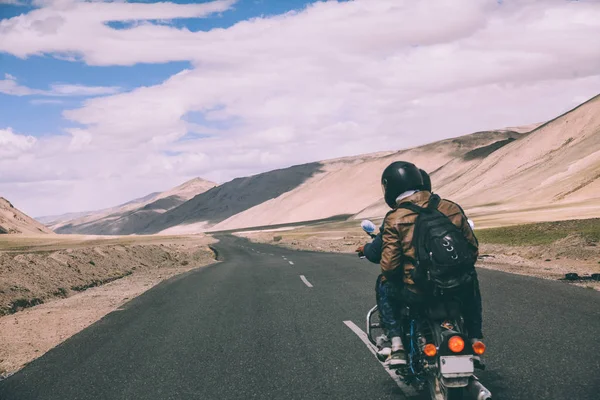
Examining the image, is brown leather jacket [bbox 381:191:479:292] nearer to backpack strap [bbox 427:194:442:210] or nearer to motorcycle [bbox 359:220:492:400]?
backpack strap [bbox 427:194:442:210]

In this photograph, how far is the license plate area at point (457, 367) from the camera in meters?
4.52

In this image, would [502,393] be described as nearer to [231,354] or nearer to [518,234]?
[231,354]

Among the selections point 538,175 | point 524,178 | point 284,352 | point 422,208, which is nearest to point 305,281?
point 284,352

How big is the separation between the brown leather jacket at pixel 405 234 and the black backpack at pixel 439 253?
0.09 meters

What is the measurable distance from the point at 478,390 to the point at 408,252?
128cm

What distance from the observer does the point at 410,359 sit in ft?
17.6

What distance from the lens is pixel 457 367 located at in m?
4.52

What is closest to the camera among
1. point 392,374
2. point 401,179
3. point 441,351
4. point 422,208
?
point 441,351

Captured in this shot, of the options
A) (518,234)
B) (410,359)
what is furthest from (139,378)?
(518,234)

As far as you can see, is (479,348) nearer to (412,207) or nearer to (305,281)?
(412,207)

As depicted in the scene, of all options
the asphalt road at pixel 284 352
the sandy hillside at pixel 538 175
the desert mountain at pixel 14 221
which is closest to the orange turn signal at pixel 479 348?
the asphalt road at pixel 284 352

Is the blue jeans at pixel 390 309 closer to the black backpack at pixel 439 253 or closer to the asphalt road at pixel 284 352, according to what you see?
the black backpack at pixel 439 253

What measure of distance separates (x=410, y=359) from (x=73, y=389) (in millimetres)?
3864

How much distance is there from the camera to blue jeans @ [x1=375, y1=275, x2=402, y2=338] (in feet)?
18.0
